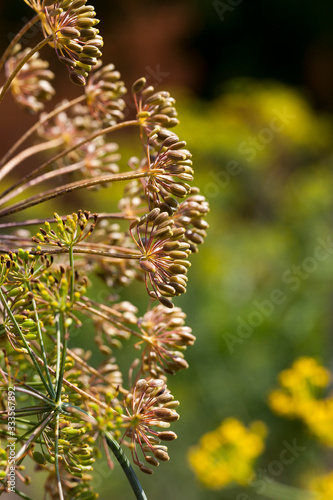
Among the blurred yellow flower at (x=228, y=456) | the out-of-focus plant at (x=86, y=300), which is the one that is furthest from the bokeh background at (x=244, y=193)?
the out-of-focus plant at (x=86, y=300)

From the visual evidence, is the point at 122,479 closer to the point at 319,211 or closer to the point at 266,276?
the point at 266,276

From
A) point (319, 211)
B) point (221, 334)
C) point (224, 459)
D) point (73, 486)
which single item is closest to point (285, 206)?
point (319, 211)

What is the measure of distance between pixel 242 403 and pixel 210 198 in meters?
1.49

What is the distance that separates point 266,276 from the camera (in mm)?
3965

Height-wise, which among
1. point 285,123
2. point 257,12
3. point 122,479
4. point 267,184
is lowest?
point 122,479

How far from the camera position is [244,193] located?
483 centimetres

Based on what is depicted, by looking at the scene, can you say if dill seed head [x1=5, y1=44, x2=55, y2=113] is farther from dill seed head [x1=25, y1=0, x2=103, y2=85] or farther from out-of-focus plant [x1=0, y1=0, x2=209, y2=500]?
dill seed head [x1=25, y1=0, x2=103, y2=85]

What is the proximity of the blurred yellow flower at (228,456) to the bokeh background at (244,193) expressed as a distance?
1.57 feet

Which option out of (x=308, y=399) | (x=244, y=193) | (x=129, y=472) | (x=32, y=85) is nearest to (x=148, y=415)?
(x=129, y=472)

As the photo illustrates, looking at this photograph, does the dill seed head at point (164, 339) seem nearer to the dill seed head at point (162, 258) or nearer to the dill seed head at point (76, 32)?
the dill seed head at point (162, 258)

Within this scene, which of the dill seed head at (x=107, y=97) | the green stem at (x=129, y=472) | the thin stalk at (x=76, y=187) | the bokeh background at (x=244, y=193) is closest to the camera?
the green stem at (x=129, y=472)

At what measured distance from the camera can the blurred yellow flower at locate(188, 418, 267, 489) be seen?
149 centimetres

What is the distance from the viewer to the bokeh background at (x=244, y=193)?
3.20 metres

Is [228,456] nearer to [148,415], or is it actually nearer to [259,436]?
[259,436]
